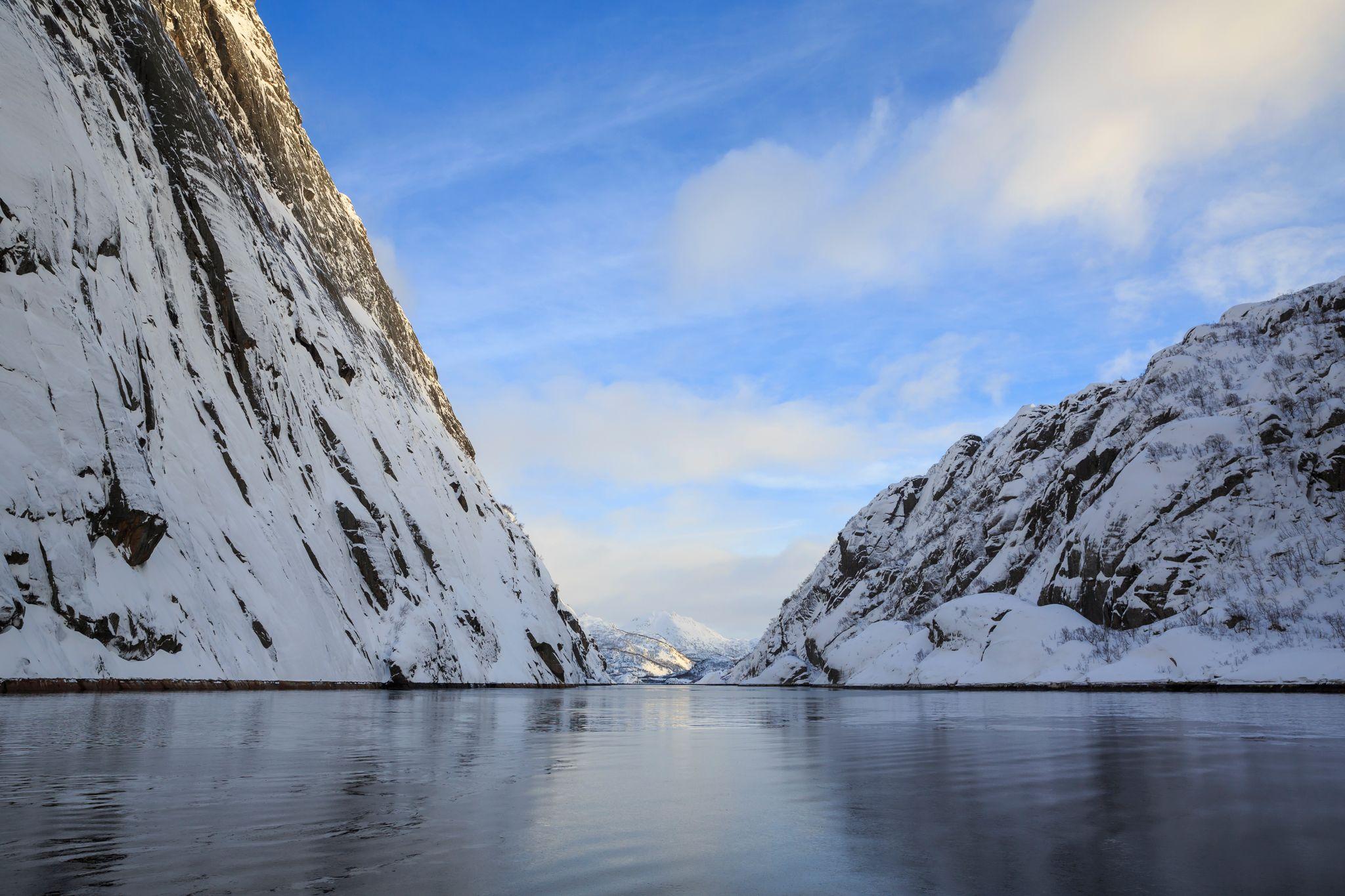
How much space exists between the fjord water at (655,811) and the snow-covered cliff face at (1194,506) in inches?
2222

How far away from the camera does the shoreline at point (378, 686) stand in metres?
26.9

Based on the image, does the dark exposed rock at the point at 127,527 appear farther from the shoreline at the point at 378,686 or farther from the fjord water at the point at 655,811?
the fjord water at the point at 655,811

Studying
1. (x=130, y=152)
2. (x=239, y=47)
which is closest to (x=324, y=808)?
(x=130, y=152)

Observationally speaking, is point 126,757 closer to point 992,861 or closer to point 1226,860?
point 992,861

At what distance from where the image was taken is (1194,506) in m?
73.5

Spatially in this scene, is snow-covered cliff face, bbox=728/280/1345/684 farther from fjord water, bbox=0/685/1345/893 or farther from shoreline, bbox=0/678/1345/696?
fjord water, bbox=0/685/1345/893

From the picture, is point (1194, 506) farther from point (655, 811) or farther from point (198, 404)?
point (655, 811)

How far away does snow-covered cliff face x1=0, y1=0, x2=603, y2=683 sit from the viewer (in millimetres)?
28781

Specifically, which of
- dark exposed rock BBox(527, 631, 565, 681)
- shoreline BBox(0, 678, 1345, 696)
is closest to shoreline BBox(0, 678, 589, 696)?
shoreline BBox(0, 678, 1345, 696)

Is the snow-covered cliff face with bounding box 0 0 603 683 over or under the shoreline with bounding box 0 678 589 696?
over

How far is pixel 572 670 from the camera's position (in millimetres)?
101500

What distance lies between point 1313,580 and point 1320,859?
72.6 meters

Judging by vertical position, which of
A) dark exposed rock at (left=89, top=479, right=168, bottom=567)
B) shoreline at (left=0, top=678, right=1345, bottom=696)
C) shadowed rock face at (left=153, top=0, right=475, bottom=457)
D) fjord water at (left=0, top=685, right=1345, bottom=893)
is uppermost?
shadowed rock face at (left=153, top=0, right=475, bottom=457)

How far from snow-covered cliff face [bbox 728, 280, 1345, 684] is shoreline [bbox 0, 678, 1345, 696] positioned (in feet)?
6.31
